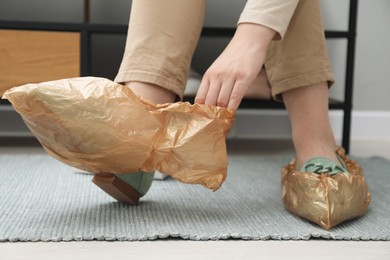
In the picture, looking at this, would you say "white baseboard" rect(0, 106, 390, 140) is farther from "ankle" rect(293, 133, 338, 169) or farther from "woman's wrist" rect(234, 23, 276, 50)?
"woman's wrist" rect(234, 23, 276, 50)

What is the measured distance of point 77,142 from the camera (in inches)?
31.6

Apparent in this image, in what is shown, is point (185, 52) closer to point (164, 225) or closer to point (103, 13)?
point (164, 225)

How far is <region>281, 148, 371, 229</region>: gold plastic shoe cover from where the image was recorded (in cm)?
87

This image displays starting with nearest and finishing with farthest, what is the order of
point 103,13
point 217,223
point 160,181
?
point 217,223, point 160,181, point 103,13

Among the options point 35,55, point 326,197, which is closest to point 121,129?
point 326,197

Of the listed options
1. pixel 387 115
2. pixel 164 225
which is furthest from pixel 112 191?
pixel 387 115

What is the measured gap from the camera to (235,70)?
2.70 feet

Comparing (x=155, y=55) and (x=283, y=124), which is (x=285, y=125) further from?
(x=155, y=55)

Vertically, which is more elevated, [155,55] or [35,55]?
[155,55]

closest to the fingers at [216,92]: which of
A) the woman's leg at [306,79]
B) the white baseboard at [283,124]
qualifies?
the woman's leg at [306,79]
